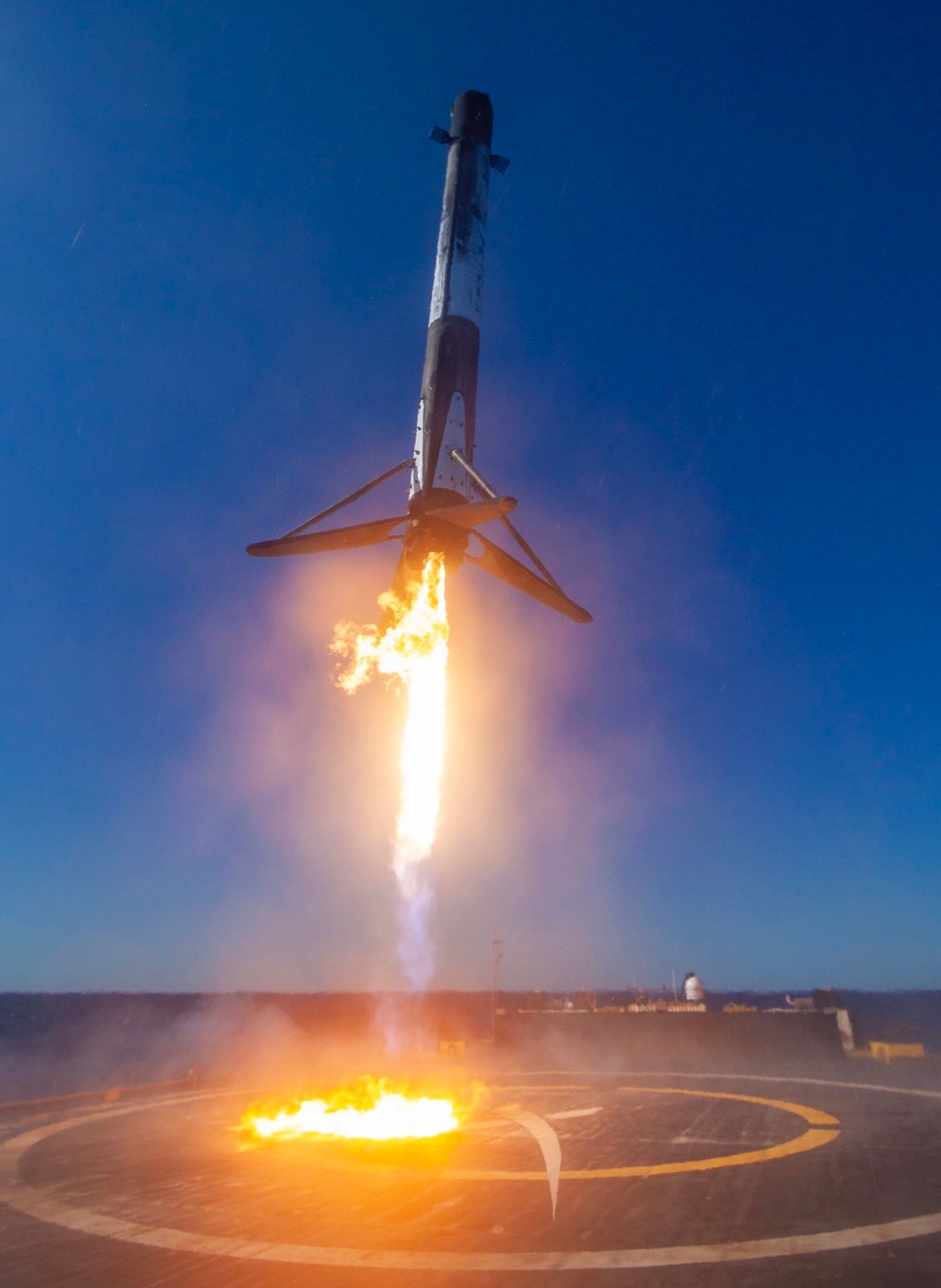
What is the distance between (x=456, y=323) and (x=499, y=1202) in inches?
971

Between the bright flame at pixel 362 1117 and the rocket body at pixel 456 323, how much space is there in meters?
18.6

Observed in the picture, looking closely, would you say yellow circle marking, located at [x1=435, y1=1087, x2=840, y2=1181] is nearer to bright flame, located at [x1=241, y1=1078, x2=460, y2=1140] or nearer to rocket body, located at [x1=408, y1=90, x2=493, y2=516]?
bright flame, located at [x1=241, y1=1078, x2=460, y2=1140]

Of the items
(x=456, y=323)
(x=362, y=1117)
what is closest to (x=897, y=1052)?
(x=362, y=1117)

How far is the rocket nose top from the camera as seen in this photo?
98.8 feet

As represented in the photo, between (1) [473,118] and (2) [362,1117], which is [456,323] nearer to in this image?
(1) [473,118]

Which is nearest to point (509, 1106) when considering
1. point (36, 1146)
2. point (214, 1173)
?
point (214, 1173)

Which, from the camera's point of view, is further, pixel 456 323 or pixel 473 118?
pixel 473 118

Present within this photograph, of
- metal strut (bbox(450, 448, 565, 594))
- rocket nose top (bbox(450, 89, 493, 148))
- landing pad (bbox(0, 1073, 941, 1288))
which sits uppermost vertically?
rocket nose top (bbox(450, 89, 493, 148))

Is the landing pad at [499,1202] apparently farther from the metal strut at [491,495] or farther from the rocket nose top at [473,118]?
the rocket nose top at [473,118]

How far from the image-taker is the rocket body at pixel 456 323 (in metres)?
24.9

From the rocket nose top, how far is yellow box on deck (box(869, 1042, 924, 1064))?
164 ft

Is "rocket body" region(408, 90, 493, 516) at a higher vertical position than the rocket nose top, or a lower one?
lower

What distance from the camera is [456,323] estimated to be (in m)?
26.5

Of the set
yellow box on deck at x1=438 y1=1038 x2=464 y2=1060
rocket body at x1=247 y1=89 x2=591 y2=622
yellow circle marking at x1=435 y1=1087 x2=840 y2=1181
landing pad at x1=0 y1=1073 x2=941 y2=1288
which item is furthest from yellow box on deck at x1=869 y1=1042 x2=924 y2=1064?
rocket body at x1=247 y1=89 x2=591 y2=622
